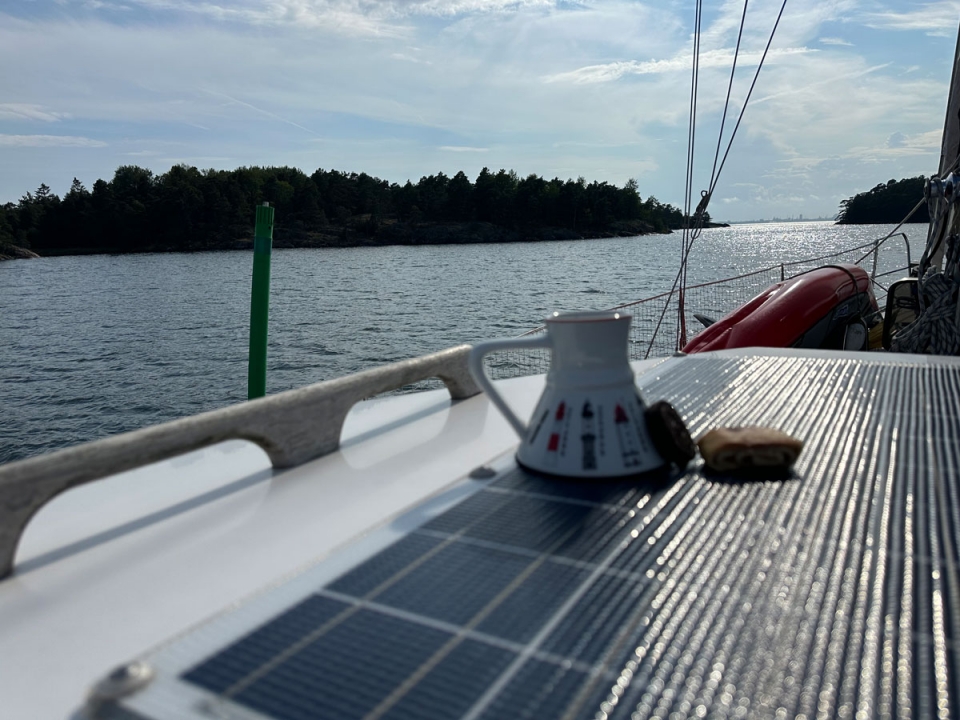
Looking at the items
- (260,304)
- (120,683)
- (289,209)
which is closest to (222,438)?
(120,683)

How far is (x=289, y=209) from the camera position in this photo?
6312 cm

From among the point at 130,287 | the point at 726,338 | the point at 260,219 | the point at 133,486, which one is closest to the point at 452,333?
the point at 726,338

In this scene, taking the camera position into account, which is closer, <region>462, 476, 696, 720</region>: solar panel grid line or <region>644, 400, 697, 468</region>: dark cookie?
<region>462, 476, 696, 720</region>: solar panel grid line

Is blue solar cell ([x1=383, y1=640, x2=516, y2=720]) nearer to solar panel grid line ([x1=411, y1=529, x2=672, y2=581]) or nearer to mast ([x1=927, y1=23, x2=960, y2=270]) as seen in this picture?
solar panel grid line ([x1=411, y1=529, x2=672, y2=581])

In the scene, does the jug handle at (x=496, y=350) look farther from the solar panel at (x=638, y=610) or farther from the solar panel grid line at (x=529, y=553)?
the solar panel grid line at (x=529, y=553)

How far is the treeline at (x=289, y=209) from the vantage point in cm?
5712

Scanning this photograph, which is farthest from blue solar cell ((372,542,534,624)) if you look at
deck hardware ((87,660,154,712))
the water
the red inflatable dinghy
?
the water

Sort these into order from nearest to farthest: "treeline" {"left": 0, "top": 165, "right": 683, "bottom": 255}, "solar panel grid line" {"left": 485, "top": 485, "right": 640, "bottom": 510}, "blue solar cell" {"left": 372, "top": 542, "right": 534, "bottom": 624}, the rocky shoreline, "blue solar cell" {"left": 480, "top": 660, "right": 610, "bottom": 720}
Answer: "blue solar cell" {"left": 480, "top": 660, "right": 610, "bottom": 720}, "blue solar cell" {"left": 372, "top": 542, "right": 534, "bottom": 624}, "solar panel grid line" {"left": 485, "top": 485, "right": 640, "bottom": 510}, the rocky shoreline, "treeline" {"left": 0, "top": 165, "right": 683, "bottom": 255}

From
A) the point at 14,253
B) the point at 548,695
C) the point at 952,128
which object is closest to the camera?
the point at 548,695

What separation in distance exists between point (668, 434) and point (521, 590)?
1.44 feet

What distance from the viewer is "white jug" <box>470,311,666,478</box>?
1.14 m

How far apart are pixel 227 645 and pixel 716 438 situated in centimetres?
79

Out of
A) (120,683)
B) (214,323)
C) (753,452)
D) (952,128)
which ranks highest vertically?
(952,128)

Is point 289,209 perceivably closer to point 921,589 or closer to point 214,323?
point 214,323
